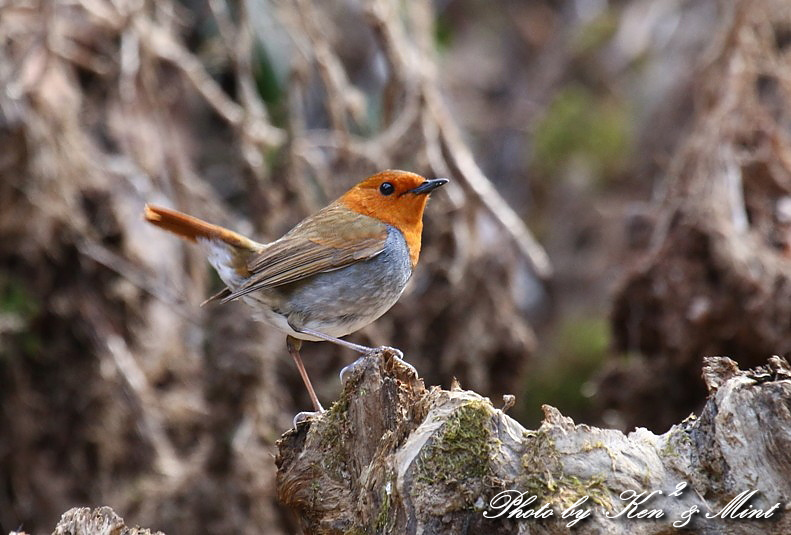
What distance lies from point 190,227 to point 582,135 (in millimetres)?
5430

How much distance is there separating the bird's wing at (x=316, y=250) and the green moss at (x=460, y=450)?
4.75 ft

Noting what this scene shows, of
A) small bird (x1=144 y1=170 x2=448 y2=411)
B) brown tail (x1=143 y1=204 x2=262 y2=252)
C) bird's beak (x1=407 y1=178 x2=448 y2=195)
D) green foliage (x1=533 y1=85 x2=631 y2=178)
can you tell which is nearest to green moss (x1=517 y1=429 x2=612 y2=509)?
small bird (x1=144 y1=170 x2=448 y2=411)

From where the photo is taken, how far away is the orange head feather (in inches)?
174

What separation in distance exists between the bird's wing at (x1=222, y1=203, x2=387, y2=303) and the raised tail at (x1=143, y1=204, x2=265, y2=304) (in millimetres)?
77

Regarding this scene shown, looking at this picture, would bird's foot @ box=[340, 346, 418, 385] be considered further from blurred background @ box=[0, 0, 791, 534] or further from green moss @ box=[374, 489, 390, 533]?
blurred background @ box=[0, 0, 791, 534]

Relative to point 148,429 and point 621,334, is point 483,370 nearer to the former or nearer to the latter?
point 621,334

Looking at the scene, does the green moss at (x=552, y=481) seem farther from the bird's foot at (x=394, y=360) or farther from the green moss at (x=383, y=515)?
the bird's foot at (x=394, y=360)

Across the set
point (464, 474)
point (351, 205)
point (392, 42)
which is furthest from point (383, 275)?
point (392, 42)

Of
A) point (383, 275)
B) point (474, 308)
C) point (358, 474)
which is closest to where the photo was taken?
point (358, 474)

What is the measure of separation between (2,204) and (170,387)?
1.55m

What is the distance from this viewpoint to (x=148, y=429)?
6277 millimetres

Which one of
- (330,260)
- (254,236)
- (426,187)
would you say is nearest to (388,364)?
(330,260)

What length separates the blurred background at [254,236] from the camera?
5.36m

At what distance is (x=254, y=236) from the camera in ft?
19.1
